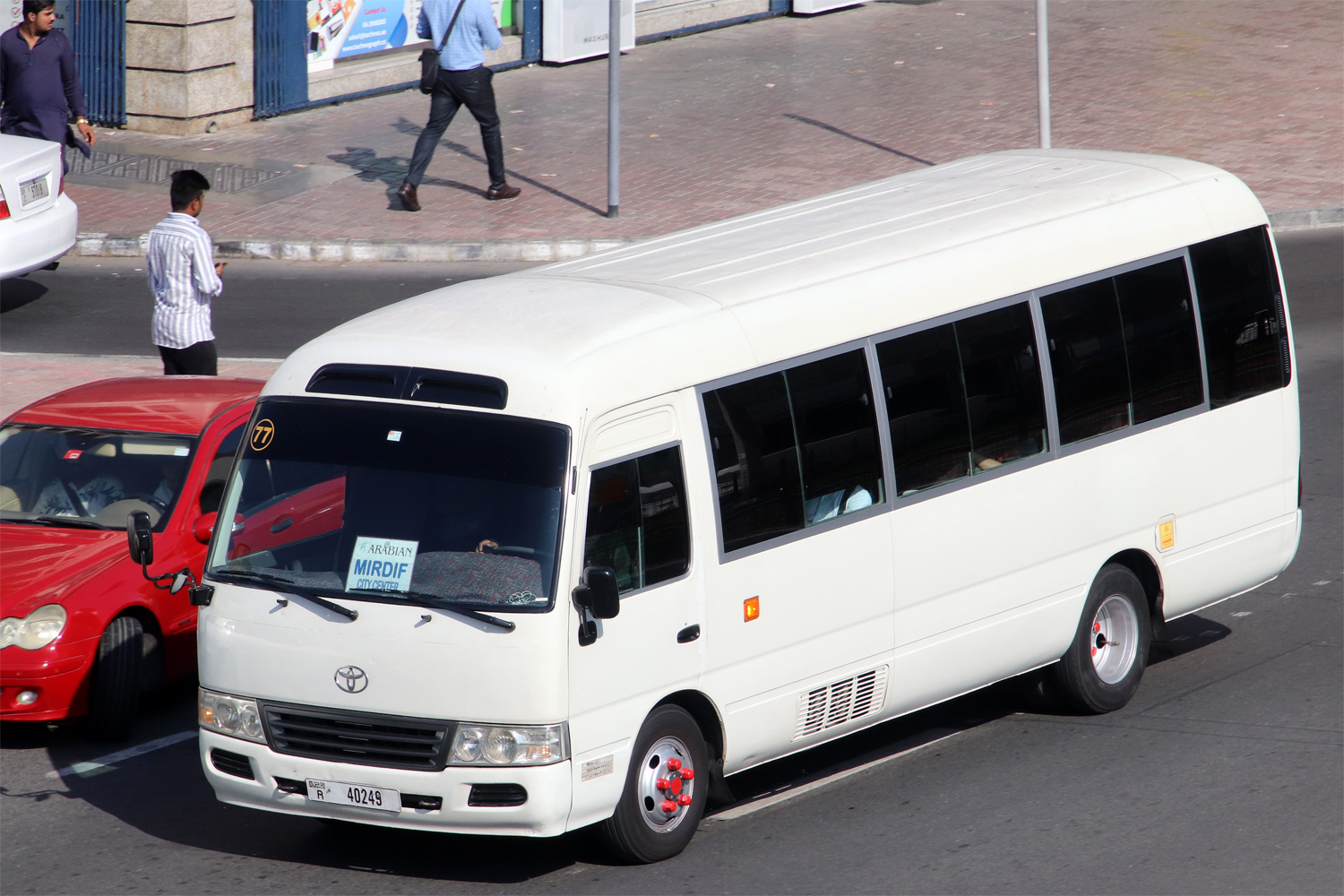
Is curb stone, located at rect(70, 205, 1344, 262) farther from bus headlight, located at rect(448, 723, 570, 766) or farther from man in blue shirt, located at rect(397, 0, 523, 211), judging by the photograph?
bus headlight, located at rect(448, 723, 570, 766)

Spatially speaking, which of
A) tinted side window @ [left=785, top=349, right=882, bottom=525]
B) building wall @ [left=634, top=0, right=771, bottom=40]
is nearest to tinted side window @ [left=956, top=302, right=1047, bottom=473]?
tinted side window @ [left=785, top=349, right=882, bottom=525]

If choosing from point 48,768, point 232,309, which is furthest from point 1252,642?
point 232,309

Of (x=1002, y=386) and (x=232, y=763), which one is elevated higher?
(x=1002, y=386)

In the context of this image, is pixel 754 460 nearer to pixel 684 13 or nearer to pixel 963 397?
pixel 963 397

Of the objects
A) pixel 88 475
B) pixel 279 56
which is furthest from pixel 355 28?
pixel 88 475

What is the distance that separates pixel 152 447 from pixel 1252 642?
5777 millimetres

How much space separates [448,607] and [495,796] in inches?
Result: 27.4

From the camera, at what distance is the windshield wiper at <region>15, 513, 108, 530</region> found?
8352mm

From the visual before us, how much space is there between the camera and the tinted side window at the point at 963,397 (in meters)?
7.42

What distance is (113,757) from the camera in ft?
25.8

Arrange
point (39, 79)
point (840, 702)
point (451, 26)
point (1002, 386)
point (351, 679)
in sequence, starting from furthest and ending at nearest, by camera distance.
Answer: point (451, 26), point (39, 79), point (1002, 386), point (840, 702), point (351, 679)

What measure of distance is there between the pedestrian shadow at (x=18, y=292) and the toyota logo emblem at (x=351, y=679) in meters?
10.4

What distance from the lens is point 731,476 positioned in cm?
678

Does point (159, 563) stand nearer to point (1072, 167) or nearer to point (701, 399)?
point (701, 399)
